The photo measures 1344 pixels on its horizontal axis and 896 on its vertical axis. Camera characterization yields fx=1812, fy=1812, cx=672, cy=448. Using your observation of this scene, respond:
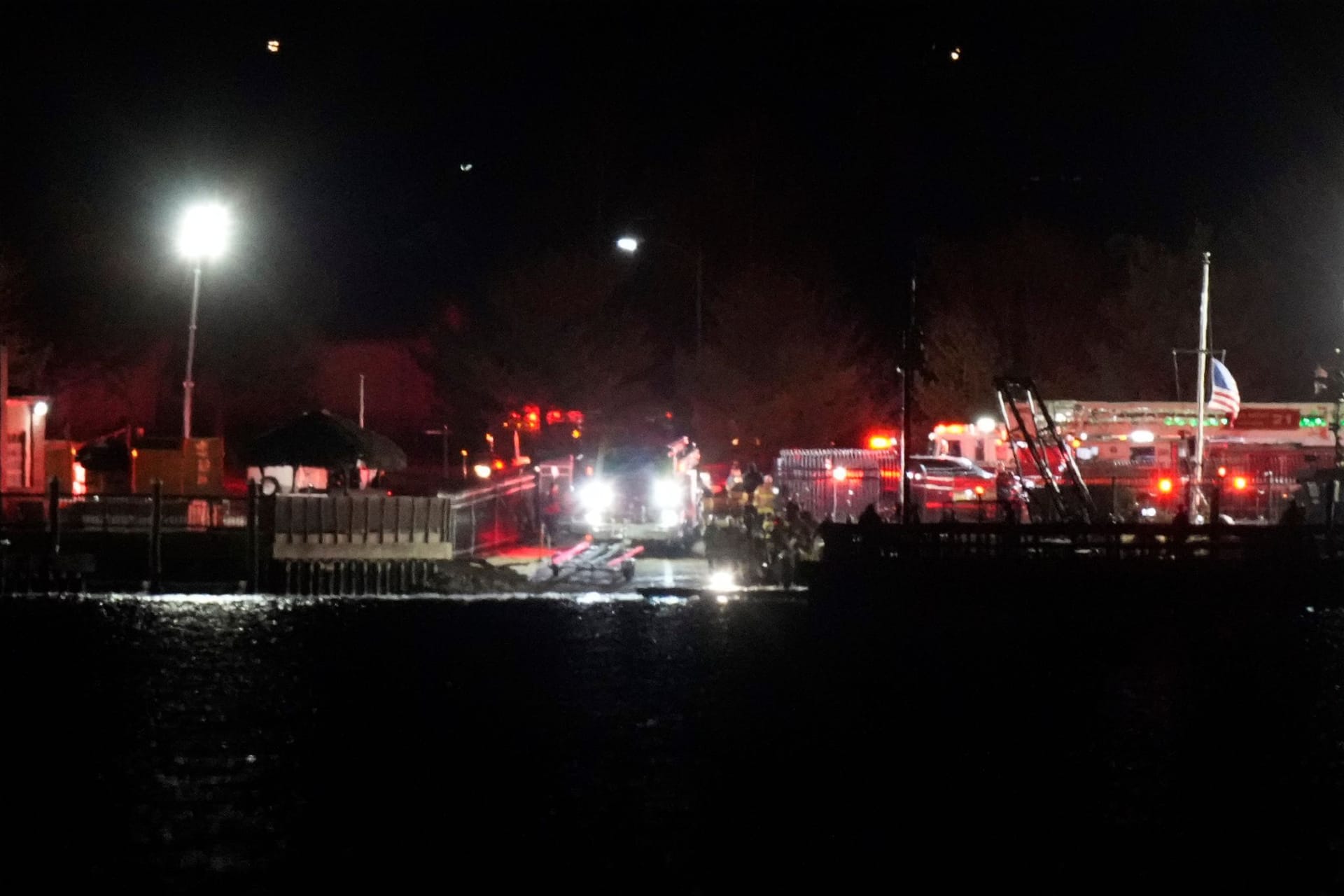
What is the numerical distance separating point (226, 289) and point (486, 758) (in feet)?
185

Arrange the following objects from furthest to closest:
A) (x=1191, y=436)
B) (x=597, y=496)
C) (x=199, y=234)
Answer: (x=1191, y=436), (x=597, y=496), (x=199, y=234)

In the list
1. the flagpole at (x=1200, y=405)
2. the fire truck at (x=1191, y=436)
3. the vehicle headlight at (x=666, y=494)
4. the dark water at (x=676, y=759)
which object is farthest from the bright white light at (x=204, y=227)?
the fire truck at (x=1191, y=436)

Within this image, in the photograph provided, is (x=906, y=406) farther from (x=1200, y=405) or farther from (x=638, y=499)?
(x=1200, y=405)

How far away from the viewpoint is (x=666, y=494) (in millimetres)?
39219

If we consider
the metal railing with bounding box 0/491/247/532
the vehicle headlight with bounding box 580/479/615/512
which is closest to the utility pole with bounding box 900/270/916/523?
the vehicle headlight with bounding box 580/479/615/512

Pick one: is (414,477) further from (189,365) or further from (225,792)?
(225,792)

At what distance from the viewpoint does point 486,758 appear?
1536cm

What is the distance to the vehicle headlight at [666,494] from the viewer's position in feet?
128

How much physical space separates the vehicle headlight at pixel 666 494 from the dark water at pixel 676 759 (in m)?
13.8

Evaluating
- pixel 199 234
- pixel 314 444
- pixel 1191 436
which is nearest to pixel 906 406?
pixel 314 444

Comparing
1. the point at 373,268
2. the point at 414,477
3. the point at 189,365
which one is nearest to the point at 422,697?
the point at 189,365

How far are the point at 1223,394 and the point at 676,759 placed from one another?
1142 inches

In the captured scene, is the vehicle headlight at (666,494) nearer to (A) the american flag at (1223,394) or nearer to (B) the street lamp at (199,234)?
(B) the street lamp at (199,234)

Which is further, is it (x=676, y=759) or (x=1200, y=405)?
(x=1200, y=405)
